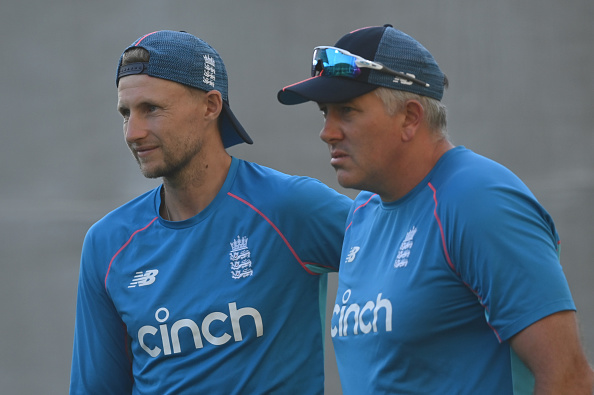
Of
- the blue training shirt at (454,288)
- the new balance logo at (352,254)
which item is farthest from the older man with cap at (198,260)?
the blue training shirt at (454,288)

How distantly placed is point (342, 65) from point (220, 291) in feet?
2.80

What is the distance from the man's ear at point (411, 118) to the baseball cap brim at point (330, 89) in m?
0.10

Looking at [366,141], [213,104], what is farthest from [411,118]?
[213,104]

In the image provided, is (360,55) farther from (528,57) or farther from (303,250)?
(528,57)

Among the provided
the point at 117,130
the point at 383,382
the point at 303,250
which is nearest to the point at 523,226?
the point at 383,382

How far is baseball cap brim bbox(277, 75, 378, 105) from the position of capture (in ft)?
6.41

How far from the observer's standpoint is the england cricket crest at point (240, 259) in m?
2.46

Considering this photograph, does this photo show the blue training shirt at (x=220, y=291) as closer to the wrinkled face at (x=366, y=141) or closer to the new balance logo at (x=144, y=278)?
the new balance logo at (x=144, y=278)

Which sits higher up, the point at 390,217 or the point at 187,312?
the point at 390,217

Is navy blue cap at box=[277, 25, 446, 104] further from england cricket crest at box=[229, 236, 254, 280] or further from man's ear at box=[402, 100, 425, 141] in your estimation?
england cricket crest at box=[229, 236, 254, 280]

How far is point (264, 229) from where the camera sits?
2494mm

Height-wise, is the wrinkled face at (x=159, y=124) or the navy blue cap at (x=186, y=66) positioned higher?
the navy blue cap at (x=186, y=66)

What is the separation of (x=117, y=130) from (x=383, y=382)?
243 cm

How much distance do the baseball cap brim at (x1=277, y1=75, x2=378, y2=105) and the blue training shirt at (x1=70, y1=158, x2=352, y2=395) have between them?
1.84 ft
